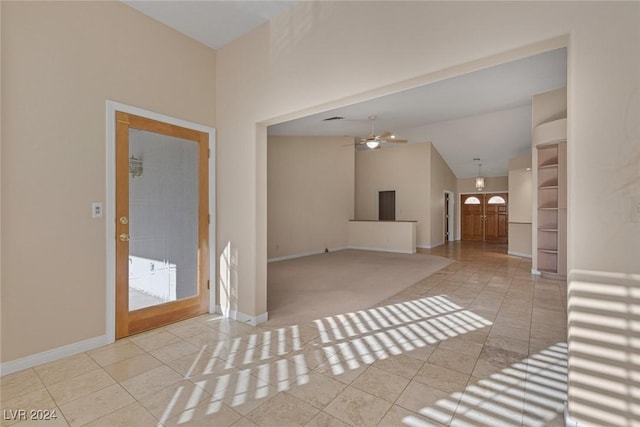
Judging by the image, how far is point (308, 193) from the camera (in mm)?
8312

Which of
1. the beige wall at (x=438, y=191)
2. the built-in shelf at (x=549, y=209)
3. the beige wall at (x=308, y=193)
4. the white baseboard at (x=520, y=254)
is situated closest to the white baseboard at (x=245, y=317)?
the beige wall at (x=308, y=193)

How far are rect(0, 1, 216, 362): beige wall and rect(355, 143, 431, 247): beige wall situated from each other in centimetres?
838

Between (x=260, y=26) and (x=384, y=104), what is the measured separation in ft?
11.5

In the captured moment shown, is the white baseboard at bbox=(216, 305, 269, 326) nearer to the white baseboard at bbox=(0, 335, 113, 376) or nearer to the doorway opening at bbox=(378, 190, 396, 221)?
the white baseboard at bbox=(0, 335, 113, 376)

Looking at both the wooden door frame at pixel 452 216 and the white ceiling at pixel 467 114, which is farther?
the wooden door frame at pixel 452 216

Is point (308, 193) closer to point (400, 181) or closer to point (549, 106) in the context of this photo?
point (400, 181)

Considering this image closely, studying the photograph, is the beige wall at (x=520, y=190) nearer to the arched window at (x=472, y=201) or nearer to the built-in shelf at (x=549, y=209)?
the built-in shelf at (x=549, y=209)


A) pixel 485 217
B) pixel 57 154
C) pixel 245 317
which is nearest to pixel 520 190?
pixel 485 217

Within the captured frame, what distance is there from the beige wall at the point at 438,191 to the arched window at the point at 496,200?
6.14 ft

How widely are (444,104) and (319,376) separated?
19.7ft

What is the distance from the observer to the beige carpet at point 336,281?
12.2ft

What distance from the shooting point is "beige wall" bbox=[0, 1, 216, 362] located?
220 cm

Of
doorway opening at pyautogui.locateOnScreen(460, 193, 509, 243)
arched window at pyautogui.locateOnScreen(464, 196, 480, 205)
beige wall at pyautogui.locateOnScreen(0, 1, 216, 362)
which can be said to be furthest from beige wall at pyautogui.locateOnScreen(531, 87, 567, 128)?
arched window at pyautogui.locateOnScreen(464, 196, 480, 205)

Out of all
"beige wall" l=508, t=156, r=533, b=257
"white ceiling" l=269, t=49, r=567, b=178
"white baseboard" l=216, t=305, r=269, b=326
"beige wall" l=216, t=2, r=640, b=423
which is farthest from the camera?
"beige wall" l=508, t=156, r=533, b=257
